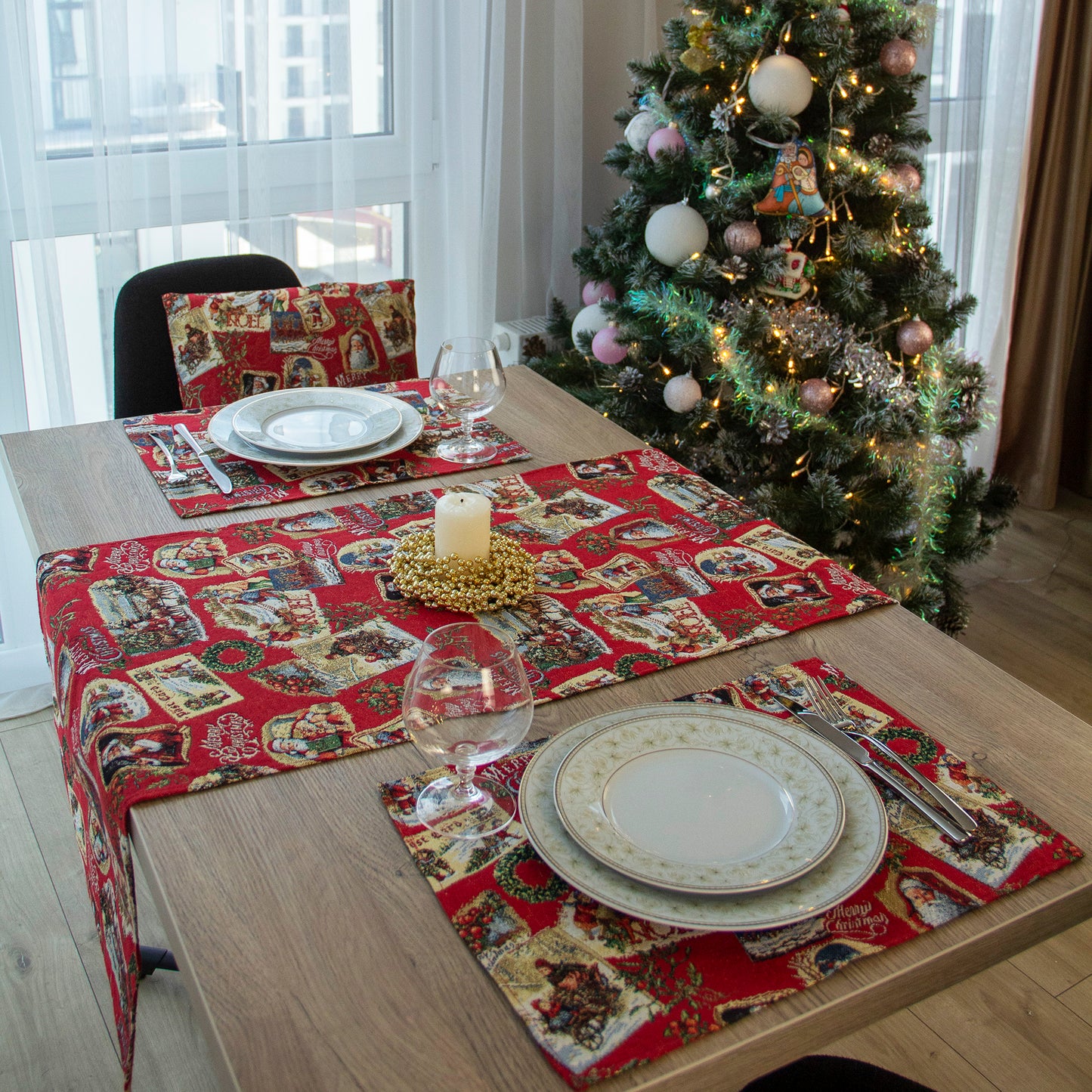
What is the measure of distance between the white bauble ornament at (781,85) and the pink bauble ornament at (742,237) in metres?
0.21

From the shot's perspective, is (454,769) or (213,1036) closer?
(213,1036)

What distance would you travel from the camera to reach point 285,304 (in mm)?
1847

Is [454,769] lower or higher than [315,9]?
lower

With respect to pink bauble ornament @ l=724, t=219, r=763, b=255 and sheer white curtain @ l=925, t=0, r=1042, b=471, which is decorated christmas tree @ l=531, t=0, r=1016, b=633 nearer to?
pink bauble ornament @ l=724, t=219, r=763, b=255

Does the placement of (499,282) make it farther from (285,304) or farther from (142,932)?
(142,932)

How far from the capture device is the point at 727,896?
0.76m

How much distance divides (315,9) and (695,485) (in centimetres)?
150

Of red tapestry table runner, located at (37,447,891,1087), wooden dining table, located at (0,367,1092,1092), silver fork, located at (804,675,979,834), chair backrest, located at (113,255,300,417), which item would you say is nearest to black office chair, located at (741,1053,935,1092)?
wooden dining table, located at (0,367,1092,1092)

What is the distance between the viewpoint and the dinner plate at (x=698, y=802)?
0.78 m

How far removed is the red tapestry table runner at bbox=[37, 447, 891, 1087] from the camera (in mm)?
940

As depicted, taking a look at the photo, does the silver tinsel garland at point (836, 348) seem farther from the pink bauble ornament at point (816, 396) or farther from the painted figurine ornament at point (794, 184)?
the painted figurine ornament at point (794, 184)

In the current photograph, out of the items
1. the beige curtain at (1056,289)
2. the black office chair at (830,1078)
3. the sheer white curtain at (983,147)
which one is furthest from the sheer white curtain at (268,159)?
the black office chair at (830,1078)

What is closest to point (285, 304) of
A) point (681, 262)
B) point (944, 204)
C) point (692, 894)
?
point (681, 262)

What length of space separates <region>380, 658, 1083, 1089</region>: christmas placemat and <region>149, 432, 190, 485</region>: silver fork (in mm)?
661
